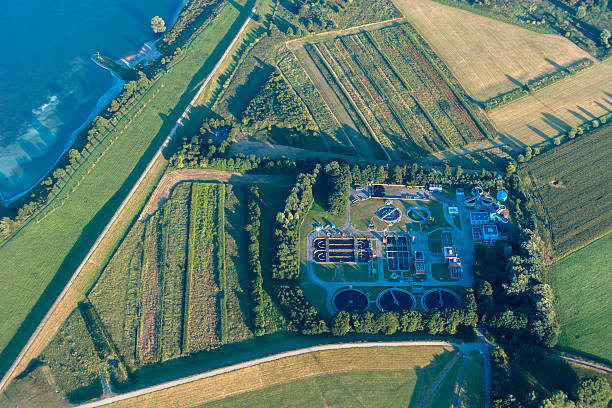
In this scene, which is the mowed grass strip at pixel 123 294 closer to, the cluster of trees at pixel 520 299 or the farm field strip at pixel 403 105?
the cluster of trees at pixel 520 299

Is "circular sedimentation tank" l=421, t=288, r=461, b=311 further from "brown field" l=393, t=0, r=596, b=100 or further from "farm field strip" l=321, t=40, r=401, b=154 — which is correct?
"brown field" l=393, t=0, r=596, b=100

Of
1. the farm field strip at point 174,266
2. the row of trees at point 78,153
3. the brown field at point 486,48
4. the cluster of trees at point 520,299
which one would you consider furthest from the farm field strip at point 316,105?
the cluster of trees at point 520,299

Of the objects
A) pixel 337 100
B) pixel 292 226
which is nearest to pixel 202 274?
pixel 292 226

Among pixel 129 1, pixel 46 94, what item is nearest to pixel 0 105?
pixel 46 94

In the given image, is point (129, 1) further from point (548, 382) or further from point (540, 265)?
point (548, 382)

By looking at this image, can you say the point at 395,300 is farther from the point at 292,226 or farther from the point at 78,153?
the point at 78,153
